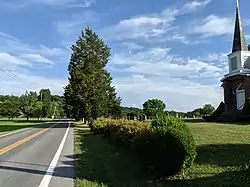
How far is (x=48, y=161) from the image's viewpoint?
13.7 metres

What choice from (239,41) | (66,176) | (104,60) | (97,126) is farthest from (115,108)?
(66,176)

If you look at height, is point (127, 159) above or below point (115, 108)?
below

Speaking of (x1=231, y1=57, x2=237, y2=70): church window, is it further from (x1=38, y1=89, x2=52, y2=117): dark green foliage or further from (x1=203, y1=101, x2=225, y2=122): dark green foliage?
(x1=38, y1=89, x2=52, y2=117): dark green foliage

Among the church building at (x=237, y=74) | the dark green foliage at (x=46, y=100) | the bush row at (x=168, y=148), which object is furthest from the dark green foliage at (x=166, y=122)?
the dark green foliage at (x=46, y=100)

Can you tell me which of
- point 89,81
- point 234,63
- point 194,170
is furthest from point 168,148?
point 89,81

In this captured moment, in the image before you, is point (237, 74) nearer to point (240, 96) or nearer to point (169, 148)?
point (240, 96)

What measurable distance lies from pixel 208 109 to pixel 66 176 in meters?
62.7

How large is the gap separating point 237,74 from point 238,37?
6.03m

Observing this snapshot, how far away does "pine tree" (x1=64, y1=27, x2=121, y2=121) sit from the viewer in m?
49.5

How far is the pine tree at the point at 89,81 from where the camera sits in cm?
4950

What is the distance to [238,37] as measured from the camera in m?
43.8

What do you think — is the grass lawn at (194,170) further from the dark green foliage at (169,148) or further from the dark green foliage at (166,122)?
the dark green foliage at (166,122)

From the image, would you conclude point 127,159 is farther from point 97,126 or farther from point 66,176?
point 97,126

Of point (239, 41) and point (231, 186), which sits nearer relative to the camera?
point (231, 186)
